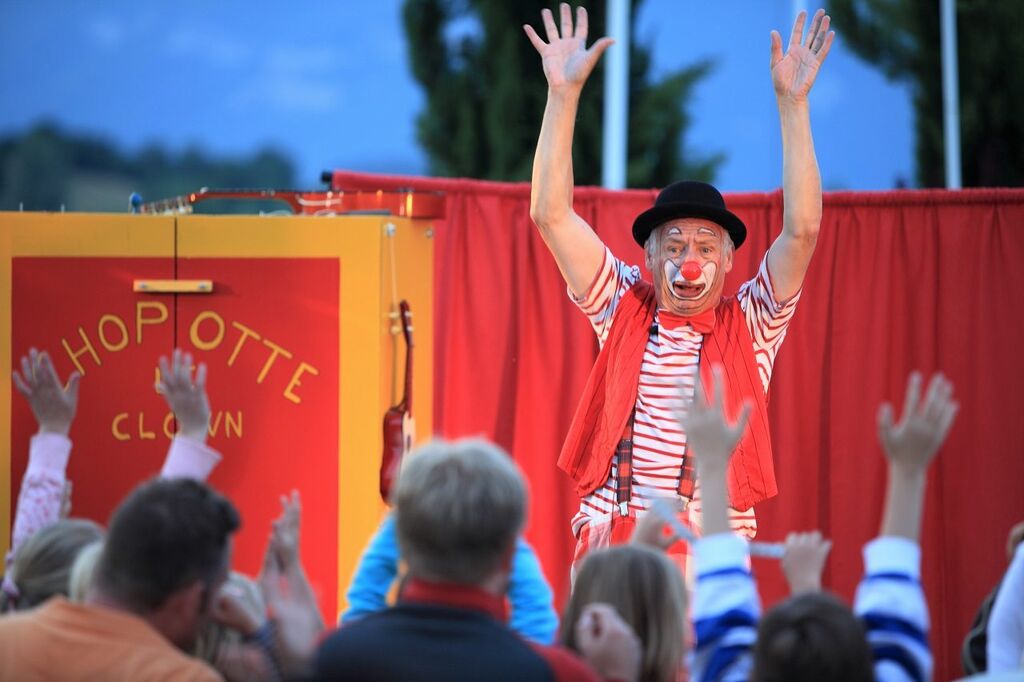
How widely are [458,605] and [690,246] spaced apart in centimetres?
210

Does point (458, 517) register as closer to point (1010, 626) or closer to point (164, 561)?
point (164, 561)

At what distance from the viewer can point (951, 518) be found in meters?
4.59

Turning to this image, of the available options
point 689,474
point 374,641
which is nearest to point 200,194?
point 689,474

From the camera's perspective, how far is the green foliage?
34.1 ft

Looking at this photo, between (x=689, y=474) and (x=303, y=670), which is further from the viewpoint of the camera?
(x=689, y=474)

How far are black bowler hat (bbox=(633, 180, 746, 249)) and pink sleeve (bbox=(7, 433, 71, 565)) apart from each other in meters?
1.86

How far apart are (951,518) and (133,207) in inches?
120

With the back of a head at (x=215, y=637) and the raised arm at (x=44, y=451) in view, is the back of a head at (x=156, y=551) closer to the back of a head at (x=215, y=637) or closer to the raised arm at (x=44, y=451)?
the back of a head at (x=215, y=637)

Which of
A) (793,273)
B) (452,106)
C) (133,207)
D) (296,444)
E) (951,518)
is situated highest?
(452,106)

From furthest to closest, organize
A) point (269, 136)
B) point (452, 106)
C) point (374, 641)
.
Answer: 1. point (269, 136)
2. point (452, 106)
3. point (374, 641)

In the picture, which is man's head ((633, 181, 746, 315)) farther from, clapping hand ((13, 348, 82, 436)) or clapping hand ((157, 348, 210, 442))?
clapping hand ((13, 348, 82, 436))

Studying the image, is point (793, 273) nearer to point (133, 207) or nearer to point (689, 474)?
point (689, 474)

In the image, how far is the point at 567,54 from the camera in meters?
3.72

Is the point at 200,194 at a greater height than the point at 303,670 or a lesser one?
greater
